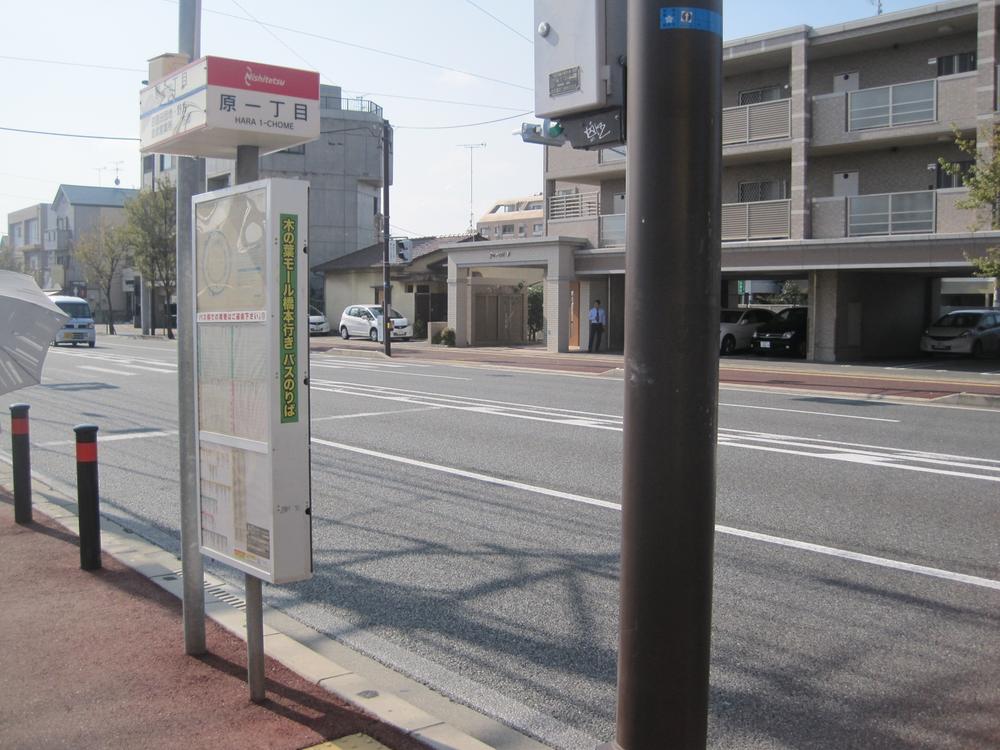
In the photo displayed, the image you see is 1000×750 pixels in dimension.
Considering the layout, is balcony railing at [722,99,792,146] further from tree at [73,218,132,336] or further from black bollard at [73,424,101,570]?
tree at [73,218,132,336]

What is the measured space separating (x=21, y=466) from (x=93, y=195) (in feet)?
291

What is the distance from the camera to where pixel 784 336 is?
30422 mm

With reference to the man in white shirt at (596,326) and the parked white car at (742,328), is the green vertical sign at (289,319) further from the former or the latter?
the man in white shirt at (596,326)

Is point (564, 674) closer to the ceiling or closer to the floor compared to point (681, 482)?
closer to the floor

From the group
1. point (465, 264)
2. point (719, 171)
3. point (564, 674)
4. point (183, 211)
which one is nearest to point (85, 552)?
point (183, 211)

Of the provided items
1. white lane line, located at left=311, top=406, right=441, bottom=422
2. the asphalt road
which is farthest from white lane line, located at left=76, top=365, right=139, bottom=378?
white lane line, located at left=311, top=406, right=441, bottom=422

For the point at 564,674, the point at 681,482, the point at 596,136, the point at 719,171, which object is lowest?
the point at 564,674

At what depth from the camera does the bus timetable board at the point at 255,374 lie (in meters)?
3.79

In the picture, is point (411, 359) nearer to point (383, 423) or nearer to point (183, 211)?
point (383, 423)

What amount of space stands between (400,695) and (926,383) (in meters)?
19.3

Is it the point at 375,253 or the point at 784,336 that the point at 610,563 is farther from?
the point at 375,253

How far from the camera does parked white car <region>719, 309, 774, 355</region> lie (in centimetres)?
3141

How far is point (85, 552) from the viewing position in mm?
6355

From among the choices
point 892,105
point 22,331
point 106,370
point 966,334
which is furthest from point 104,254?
point 22,331
